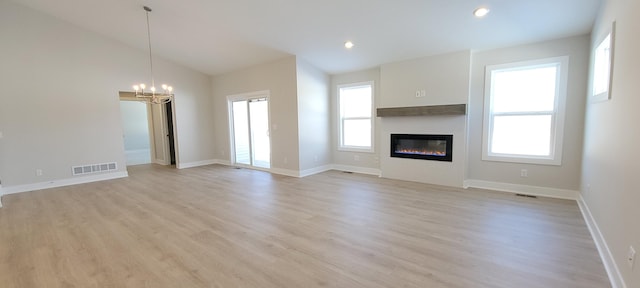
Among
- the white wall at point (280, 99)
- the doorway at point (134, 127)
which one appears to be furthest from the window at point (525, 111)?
the doorway at point (134, 127)

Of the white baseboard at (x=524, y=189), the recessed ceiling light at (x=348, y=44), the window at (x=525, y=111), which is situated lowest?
the white baseboard at (x=524, y=189)

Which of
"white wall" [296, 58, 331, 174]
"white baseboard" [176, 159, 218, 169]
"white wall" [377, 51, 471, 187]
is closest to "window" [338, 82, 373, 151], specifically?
"white wall" [296, 58, 331, 174]

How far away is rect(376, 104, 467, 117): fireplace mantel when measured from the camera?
4.45 metres

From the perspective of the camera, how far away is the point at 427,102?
4.81 metres

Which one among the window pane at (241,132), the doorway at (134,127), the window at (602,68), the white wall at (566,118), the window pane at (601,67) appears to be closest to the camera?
the window at (602,68)

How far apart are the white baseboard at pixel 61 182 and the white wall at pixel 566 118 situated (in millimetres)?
7547

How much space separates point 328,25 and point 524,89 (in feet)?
10.8

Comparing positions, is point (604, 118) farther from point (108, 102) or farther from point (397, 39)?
point (108, 102)

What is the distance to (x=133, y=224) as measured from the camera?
3170 millimetres

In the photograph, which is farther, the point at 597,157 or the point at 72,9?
the point at 72,9

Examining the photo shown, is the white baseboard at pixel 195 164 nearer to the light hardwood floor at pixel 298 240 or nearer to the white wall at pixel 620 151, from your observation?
the light hardwood floor at pixel 298 240

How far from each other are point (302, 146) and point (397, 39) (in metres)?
2.85

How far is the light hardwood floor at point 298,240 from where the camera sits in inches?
80.0

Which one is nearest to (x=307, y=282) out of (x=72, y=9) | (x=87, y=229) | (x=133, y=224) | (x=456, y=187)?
(x=133, y=224)
